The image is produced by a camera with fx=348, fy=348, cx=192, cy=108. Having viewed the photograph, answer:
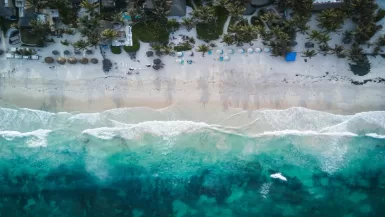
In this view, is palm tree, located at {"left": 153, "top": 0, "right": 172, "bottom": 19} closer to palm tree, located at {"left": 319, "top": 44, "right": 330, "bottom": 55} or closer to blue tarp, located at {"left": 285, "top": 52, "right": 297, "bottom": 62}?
blue tarp, located at {"left": 285, "top": 52, "right": 297, "bottom": 62}

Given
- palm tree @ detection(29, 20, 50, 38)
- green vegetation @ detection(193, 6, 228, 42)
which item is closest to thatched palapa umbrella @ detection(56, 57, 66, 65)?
palm tree @ detection(29, 20, 50, 38)

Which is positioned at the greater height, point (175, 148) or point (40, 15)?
point (40, 15)

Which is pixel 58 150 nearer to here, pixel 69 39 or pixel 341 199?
pixel 69 39

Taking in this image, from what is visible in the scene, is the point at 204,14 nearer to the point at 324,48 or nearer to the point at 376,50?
the point at 324,48

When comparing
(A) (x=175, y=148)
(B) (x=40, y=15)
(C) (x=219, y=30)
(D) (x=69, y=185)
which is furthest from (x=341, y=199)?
(B) (x=40, y=15)

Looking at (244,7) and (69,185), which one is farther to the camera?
(69,185)

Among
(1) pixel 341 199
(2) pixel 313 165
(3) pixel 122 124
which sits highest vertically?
(3) pixel 122 124
